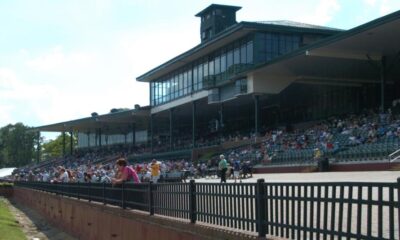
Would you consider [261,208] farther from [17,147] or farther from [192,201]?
[17,147]

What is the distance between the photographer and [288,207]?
751 cm

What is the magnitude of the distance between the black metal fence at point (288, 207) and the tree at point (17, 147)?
16433 cm

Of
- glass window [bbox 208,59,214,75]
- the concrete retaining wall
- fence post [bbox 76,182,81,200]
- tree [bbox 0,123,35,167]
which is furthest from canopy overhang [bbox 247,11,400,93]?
tree [bbox 0,123,35,167]

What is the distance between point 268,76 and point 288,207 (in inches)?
1788

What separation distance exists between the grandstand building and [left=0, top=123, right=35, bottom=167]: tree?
3663 inches

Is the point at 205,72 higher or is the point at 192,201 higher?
the point at 205,72

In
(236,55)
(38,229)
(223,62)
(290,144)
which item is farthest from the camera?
(223,62)

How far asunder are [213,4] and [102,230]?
179 ft

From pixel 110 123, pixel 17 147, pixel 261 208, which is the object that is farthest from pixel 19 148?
pixel 261 208

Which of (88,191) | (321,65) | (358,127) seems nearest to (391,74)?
(321,65)

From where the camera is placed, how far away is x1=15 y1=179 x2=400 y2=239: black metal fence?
19.2 ft

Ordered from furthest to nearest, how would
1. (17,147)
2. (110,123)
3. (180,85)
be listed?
(17,147), (110,123), (180,85)

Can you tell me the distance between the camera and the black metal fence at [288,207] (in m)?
5.86

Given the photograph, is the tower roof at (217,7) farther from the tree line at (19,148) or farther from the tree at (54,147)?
the tree line at (19,148)
